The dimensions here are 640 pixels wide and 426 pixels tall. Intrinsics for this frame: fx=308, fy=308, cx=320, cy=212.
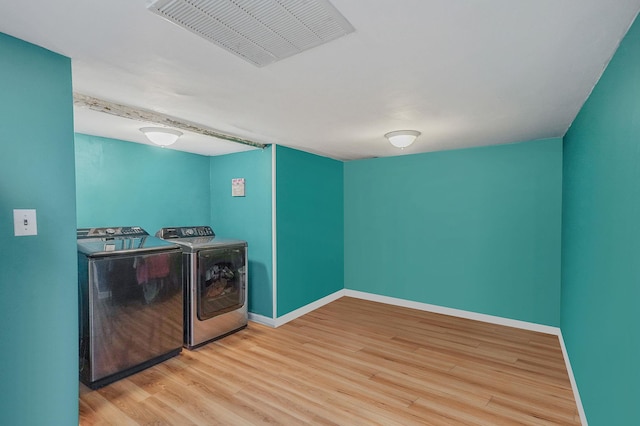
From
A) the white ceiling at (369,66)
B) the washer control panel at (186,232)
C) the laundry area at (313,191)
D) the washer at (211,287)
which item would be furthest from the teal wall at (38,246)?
the washer control panel at (186,232)

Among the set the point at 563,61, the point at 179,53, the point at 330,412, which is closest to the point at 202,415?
the point at 330,412

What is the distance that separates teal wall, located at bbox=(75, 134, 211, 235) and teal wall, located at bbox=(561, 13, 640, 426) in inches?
156

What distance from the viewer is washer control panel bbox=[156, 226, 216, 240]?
11.5 feet

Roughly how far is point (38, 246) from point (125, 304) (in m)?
1.12

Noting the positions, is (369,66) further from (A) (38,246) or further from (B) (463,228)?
(B) (463,228)

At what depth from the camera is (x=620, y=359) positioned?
135 centimetres

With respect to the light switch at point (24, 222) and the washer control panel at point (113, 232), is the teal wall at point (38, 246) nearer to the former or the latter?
the light switch at point (24, 222)

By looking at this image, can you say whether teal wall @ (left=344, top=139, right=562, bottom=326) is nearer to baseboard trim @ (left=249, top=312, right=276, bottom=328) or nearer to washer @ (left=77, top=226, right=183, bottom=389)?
baseboard trim @ (left=249, top=312, right=276, bottom=328)

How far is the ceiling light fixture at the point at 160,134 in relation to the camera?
2807 mm

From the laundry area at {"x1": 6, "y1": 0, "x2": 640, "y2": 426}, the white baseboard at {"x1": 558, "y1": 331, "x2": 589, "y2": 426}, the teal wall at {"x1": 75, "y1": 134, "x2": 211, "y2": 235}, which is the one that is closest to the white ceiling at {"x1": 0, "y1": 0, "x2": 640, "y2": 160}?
the laundry area at {"x1": 6, "y1": 0, "x2": 640, "y2": 426}

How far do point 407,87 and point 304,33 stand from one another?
0.89 meters

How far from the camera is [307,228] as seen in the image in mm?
4195

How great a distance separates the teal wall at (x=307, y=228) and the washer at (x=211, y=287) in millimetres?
481

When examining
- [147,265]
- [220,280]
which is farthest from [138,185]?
[220,280]
